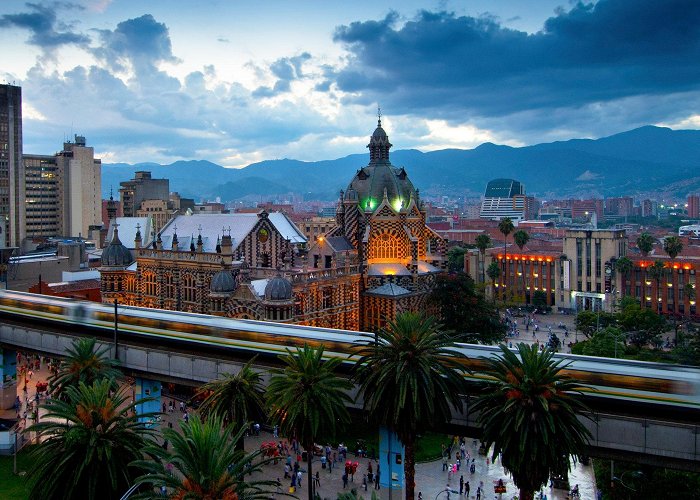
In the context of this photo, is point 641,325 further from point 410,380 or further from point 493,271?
point 410,380

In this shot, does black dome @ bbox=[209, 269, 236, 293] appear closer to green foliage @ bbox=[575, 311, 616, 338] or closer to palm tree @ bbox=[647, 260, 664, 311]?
green foliage @ bbox=[575, 311, 616, 338]

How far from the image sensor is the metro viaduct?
2925 centimetres

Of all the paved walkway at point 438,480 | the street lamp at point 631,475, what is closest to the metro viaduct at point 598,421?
the paved walkway at point 438,480

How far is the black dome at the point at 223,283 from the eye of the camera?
69.0 meters

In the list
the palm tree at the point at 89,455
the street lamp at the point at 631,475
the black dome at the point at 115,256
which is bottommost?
the street lamp at the point at 631,475

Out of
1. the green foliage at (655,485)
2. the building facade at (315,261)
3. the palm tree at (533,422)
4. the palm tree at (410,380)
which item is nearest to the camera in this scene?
the palm tree at (533,422)

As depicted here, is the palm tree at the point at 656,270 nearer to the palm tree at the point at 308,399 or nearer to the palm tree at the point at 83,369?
the palm tree at the point at 308,399

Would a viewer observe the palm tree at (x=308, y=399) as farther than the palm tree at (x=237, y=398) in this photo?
No

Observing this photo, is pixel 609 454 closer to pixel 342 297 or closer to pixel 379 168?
pixel 342 297

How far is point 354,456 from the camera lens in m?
51.3

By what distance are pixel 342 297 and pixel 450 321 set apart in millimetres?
13516

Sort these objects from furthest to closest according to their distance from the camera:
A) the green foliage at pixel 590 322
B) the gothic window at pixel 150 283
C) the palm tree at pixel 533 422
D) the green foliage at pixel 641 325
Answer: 1. the green foliage at pixel 590 322
2. the green foliage at pixel 641 325
3. the gothic window at pixel 150 283
4. the palm tree at pixel 533 422

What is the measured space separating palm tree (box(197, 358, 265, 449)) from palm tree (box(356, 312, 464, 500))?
22.8 ft

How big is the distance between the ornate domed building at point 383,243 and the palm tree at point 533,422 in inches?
1932
